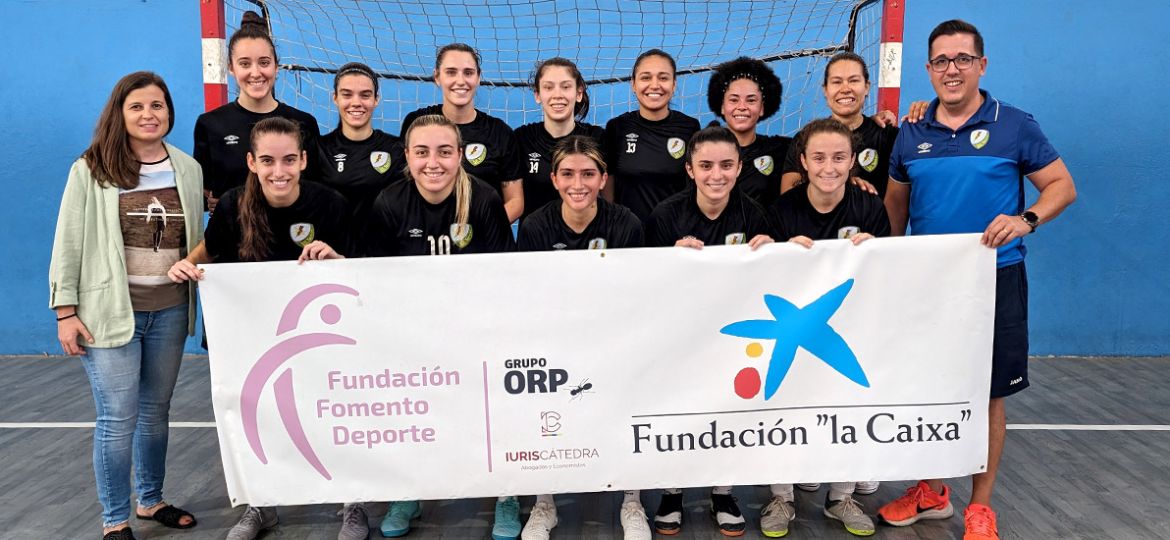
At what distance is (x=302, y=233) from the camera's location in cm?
290

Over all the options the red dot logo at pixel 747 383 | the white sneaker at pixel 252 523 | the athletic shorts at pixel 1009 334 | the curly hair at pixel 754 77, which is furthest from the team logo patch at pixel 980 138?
the white sneaker at pixel 252 523

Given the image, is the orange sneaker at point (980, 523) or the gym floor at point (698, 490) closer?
the orange sneaker at point (980, 523)

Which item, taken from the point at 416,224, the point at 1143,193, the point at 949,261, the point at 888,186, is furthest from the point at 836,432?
the point at 1143,193

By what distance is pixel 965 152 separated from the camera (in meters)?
2.87

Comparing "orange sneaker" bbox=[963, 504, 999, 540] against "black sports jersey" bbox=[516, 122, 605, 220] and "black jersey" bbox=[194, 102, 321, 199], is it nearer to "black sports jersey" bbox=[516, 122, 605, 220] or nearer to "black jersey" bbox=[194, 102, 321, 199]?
"black sports jersey" bbox=[516, 122, 605, 220]

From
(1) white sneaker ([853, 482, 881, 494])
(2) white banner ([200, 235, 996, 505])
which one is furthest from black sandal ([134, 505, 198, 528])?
(1) white sneaker ([853, 482, 881, 494])

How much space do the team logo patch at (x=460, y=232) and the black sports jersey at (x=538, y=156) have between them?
62 cm

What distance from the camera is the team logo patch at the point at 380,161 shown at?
342 centimetres

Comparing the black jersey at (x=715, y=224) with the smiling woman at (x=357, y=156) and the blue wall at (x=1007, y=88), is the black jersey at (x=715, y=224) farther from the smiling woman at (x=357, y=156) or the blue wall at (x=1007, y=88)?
the blue wall at (x=1007, y=88)

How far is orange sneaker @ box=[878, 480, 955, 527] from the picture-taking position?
121 inches

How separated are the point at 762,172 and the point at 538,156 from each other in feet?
3.15

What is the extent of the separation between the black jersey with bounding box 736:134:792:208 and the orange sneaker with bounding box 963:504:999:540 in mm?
1365

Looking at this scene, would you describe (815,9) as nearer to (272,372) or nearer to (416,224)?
(416,224)

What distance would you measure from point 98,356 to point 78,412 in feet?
6.83
